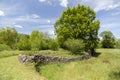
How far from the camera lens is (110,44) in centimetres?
7281

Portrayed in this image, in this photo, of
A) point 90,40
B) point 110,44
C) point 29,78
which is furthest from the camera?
point 110,44

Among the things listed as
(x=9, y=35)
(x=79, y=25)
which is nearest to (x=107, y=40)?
(x=79, y=25)

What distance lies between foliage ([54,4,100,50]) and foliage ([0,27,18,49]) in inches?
1122

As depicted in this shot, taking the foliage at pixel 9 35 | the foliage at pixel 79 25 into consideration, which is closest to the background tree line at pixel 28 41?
the foliage at pixel 9 35

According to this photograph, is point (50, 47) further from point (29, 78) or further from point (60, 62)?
point (29, 78)

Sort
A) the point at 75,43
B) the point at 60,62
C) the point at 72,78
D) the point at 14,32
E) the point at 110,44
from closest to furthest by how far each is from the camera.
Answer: the point at 72,78
the point at 60,62
the point at 75,43
the point at 14,32
the point at 110,44

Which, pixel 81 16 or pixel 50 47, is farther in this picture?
pixel 50 47

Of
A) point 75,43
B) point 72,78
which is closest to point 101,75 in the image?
point 72,78

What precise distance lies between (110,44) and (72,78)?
199ft

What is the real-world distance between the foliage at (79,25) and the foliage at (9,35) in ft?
93.5

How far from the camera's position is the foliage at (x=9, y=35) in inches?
2554

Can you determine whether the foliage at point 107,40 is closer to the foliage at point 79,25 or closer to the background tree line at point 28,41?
the background tree line at point 28,41

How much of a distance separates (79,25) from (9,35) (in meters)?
35.5

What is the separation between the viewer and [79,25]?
133 feet
